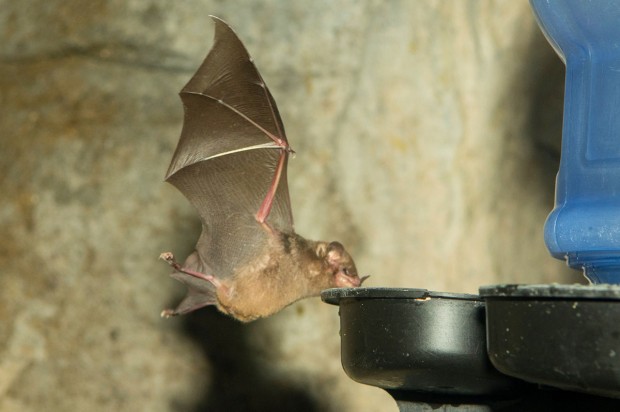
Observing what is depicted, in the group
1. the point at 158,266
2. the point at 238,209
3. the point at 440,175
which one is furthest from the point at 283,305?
the point at 440,175

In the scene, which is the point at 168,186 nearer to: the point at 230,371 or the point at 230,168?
the point at 230,168

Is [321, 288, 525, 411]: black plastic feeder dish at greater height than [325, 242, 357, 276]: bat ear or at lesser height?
lesser

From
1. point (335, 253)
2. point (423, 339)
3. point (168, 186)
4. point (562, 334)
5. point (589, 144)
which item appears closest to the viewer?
point (562, 334)

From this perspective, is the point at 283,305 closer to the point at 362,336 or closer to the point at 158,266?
the point at 158,266

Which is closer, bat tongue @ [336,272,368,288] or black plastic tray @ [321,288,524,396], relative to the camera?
black plastic tray @ [321,288,524,396]

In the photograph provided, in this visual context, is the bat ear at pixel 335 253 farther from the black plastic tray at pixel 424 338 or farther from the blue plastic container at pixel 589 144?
the black plastic tray at pixel 424 338

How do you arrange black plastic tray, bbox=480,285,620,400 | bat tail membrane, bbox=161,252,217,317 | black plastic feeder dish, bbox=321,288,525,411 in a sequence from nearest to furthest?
1. black plastic tray, bbox=480,285,620,400
2. black plastic feeder dish, bbox=321,288,525,411
3. bat tail membrane, bbox=161,252,217,317

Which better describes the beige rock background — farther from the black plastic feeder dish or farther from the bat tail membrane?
the black plastic feeder dish

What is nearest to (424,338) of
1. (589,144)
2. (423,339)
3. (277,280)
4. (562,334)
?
(423,339)

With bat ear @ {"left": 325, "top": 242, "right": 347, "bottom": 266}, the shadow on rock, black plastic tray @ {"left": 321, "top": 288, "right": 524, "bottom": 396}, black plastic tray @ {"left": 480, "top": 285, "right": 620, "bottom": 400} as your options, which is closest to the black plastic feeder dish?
black plastic tray @ {"left": 321, "top": 288, "right": 524, "bottom": 396}
